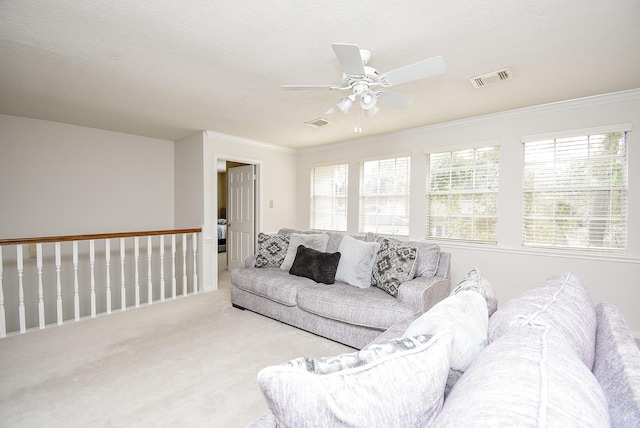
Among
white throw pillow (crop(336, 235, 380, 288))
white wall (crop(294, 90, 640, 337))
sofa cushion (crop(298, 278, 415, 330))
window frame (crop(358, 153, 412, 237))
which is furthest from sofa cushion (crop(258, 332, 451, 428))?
window frame (crop(358, 153, 412, 237))

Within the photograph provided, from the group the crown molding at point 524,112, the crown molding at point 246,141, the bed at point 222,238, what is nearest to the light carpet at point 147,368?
the crown molding at point 246,141

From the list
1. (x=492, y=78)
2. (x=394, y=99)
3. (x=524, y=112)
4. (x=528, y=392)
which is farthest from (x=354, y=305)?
(x=524, y=112)

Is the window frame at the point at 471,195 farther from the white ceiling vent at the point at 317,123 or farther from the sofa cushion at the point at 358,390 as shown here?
the sofa cushion at the point at 358,390

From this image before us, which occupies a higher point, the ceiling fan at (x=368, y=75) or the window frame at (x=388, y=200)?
the ceiling fan at (x=368, y=75)

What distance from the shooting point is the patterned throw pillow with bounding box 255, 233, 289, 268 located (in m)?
3.69

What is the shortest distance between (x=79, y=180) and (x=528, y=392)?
5.47 m

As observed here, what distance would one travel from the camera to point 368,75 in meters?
2.12

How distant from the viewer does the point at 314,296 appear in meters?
2.81

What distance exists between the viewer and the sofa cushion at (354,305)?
2377 mm

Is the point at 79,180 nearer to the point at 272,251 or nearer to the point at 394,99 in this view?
the point at 272,251

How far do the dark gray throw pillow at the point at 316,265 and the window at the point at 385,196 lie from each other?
1.85 m

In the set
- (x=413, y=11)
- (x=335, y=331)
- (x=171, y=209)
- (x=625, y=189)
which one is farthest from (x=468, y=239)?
(x=171, y=209)

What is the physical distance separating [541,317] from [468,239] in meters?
3.27

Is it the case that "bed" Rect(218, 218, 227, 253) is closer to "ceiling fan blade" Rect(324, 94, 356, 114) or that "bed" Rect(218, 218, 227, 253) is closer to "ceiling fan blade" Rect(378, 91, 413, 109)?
"ceiling fan blade" Rect(324, 94, 356, 114)
